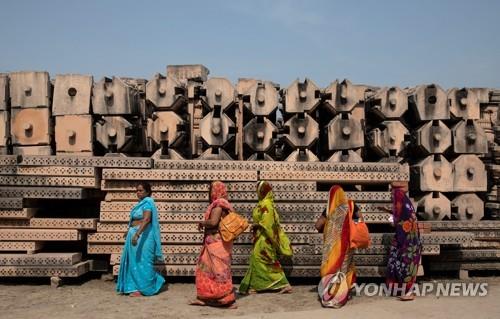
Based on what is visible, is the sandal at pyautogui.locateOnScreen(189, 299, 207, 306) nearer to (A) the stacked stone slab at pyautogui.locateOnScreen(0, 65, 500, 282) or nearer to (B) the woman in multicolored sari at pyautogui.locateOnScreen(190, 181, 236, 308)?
(B) the woman in multicolored sari at pyautogui.locateOnScreen(190, 181, 236, 308)

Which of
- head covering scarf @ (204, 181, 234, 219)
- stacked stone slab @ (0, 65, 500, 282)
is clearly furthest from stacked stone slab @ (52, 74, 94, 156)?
head covering scarf @ (204, 181, 234, 219)

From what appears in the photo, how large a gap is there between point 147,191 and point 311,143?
8.85 feet

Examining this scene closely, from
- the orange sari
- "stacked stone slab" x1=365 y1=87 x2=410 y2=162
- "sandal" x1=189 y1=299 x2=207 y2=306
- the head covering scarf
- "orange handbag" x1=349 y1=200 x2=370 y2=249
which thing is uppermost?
"stacked stone slab" x1=365 y1=87 x2=410 y2=162

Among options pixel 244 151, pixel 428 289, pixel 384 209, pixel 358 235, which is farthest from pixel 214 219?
pixel 428 289

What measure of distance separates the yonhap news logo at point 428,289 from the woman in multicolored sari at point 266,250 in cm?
103

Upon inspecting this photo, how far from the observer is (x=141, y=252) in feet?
20.2

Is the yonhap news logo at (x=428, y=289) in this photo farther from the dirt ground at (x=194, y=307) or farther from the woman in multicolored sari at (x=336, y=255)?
the woman in multicolored sari at (x=336, y=255)

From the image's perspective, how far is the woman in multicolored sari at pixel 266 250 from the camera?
6.25 metres

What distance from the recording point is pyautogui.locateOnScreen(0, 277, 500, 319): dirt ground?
17.4 feet

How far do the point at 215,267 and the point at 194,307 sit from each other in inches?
20.9

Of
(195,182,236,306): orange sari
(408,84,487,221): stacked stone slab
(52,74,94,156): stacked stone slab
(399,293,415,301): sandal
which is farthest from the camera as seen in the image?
(408,84,487,221): stacked stone slab

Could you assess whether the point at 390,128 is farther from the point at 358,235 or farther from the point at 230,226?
the point at 230,226

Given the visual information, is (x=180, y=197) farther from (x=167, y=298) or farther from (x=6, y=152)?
(x=6, y=152)

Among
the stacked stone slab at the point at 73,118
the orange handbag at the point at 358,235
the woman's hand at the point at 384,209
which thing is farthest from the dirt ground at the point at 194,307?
the stacked stone slab at the point at 73,118
